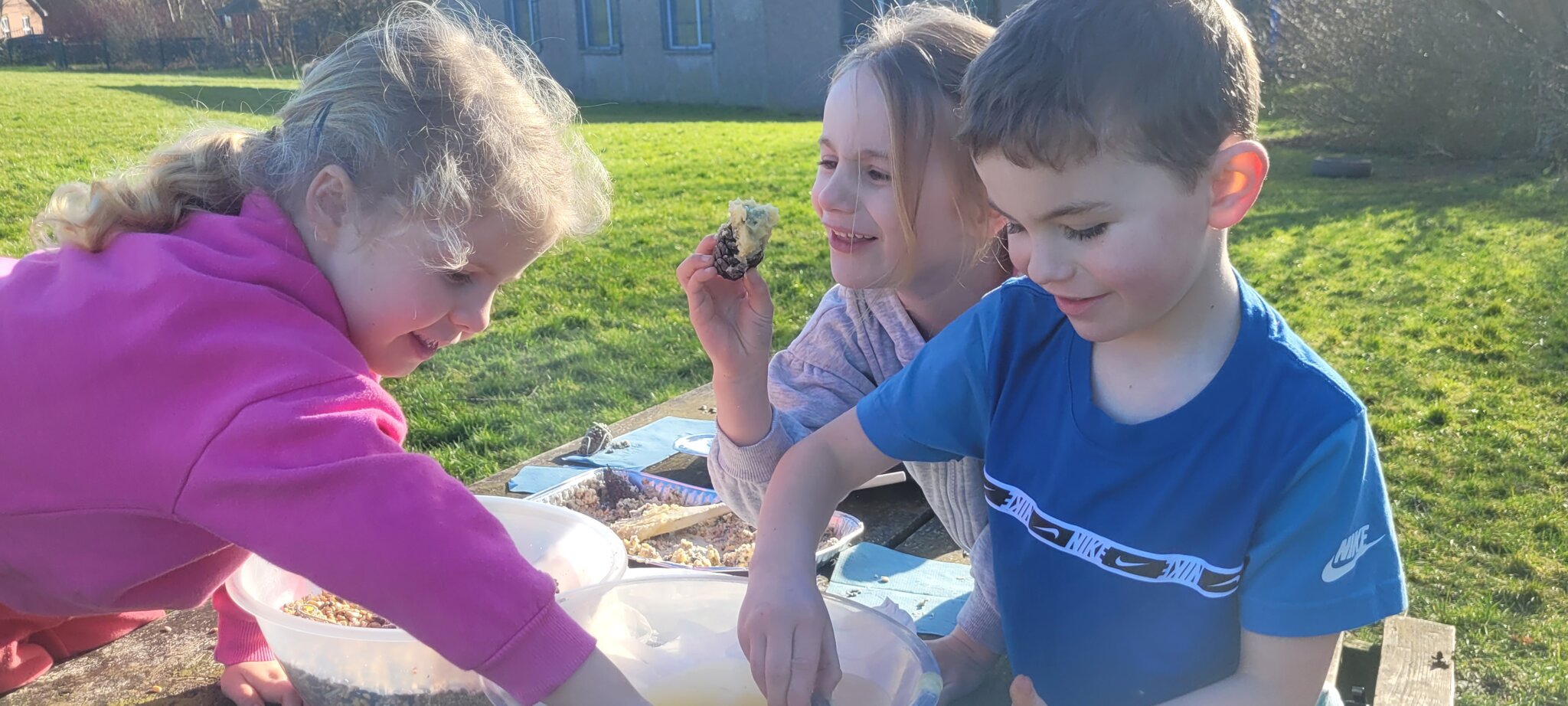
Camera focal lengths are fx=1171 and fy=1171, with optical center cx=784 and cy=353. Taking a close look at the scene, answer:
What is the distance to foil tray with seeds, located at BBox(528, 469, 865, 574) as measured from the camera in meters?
2.21


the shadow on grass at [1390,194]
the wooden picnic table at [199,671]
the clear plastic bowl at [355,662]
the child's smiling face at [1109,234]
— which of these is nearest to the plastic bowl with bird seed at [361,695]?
the clear plastic bowl at [355,662]

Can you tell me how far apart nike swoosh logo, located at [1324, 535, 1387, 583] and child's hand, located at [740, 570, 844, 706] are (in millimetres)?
559

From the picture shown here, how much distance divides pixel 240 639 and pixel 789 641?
3.05ft

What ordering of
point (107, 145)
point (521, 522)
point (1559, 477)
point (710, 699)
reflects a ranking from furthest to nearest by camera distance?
point (107, 145)
point (1559, 477)
point (521, 522)
point (710, 699)

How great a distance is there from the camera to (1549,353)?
4.60 metres

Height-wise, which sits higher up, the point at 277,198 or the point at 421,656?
the point at 277,198

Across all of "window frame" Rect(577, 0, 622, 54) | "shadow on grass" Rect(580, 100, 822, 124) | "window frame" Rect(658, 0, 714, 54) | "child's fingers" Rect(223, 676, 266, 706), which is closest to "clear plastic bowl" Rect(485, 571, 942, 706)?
"child's fingers" Rect(223, 676, 266, 706)

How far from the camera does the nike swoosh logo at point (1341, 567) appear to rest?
129 cm

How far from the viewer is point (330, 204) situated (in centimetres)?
158

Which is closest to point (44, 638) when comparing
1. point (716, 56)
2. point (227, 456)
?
point (227, 456)

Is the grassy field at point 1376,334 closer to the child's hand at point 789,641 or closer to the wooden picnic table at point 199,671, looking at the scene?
the wooden picnic table at point 199,671

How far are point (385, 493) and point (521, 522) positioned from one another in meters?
0.68

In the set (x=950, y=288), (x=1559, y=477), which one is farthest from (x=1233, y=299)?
(x=1559, y=477)

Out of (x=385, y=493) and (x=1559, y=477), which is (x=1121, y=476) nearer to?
(x=385, y=493)
